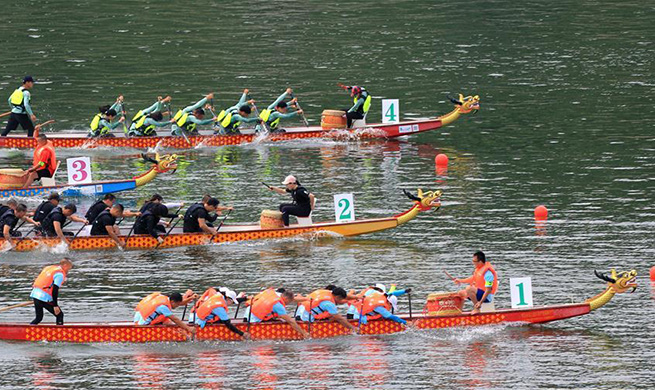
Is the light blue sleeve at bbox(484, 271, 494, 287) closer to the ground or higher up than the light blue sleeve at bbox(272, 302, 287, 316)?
higher up

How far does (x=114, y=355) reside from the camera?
3144cm

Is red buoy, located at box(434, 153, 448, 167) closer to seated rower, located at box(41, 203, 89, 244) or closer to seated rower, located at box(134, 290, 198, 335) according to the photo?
seated rower, located at box(41, 203, 89, 244)

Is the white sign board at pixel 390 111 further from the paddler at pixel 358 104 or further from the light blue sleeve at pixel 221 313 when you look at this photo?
the light blue sleeve at pixel 221 313

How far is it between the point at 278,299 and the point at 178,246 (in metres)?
9.02

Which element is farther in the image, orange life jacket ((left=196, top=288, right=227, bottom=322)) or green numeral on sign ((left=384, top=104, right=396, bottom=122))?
green numeral on sign ((left=384, top=104, right=396, bottom=122))

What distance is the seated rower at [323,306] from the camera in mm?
31844

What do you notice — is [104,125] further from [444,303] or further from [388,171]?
[444,303]

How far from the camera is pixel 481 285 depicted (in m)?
32.7

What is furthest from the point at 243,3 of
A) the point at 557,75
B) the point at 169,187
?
the point at 169,187

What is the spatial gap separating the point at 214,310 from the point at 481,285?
6252mm

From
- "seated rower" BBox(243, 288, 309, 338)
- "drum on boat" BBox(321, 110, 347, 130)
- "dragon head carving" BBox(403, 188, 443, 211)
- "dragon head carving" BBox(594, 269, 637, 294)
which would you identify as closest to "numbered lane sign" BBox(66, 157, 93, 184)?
"dragon head carving" BBox(403, 188, 443, 211)

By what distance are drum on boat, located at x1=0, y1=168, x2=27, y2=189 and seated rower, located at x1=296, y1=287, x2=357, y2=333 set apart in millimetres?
16061

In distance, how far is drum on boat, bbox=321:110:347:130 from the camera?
54.1m

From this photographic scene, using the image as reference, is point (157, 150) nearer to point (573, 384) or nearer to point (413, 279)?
point (413, 279)
